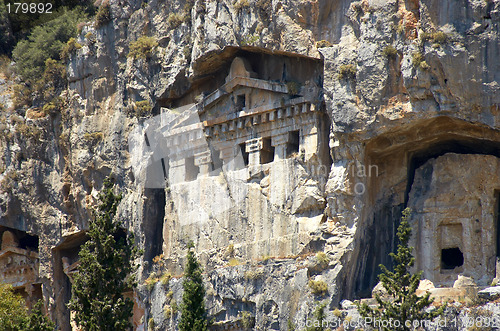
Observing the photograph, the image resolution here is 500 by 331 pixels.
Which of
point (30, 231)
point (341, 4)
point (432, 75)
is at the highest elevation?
point (341, 4)

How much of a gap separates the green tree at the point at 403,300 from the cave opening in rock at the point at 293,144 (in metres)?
8.48

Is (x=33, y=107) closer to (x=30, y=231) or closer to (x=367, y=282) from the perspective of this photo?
(x=30, y=231)

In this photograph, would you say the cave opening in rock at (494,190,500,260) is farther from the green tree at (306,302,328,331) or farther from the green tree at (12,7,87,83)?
the green tree at (12,7,87,83)

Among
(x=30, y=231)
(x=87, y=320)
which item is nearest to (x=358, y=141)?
(x=87, y=320)

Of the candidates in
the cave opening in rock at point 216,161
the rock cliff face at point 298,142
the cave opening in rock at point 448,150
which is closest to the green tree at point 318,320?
the rock cliff face at point 298,142

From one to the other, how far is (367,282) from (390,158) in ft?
15.6

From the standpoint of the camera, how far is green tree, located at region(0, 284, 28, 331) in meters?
39.9

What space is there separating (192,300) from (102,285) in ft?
11.1

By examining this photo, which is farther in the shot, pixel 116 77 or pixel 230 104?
pixel 116 77

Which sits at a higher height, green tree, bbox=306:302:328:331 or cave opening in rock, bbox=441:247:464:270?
cave opening in rock, bbox=441:247:464:270

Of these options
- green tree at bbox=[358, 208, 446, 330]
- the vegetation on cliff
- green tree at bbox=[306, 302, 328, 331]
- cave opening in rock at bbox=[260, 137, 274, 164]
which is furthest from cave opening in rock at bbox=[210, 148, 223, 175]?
green tree at bbox=[358, 208, 446, 330]

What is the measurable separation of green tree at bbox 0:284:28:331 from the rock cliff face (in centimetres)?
490

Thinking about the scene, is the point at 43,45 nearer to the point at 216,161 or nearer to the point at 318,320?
the point at 216,161

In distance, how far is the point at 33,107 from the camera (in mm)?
51562
